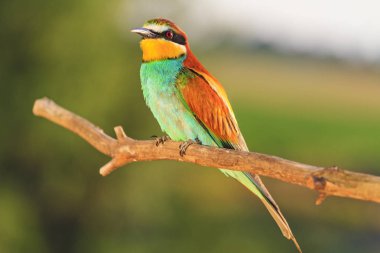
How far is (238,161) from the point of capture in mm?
1735

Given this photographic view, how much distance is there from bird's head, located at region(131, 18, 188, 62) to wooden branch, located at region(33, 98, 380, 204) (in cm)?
32

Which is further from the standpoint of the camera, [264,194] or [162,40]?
[162,40]

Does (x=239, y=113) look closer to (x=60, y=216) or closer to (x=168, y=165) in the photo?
(x=168, y=165)

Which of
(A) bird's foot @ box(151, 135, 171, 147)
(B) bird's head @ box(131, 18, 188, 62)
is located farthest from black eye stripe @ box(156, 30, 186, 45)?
(A) bird's foot @ box(151, 135, 171, 147)

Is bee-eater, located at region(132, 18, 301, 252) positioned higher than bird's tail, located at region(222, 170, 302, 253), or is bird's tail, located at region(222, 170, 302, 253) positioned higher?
bee-eater, located at region(132, 18, 301, 252)

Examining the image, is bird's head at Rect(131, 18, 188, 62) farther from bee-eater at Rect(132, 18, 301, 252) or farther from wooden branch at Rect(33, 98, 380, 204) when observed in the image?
wooden branch at Rect(33, 98, 380, 204)

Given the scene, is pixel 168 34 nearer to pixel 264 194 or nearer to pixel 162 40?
pixel 162 40

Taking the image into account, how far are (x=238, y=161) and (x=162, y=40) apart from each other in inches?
25.7

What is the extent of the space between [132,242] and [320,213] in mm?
5044

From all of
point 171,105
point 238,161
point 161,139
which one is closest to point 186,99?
point 171,105

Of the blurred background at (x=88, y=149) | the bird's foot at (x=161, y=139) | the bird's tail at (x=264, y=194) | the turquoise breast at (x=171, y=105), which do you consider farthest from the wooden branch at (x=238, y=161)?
the blurred background at (x=88, y=149)

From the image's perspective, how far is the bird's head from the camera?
2.17m

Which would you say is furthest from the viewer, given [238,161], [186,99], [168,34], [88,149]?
[88,149]

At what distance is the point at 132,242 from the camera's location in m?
6.73
